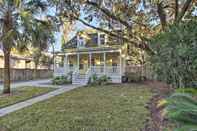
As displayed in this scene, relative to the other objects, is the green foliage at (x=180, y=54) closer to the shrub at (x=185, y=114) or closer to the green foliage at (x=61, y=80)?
the shrub at (x=185, y=114)

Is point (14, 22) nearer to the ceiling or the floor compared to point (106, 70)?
nearer to the ceiling

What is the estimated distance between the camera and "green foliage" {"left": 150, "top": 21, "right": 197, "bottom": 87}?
10.6 m

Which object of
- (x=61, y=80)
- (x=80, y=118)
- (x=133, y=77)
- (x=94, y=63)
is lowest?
(x=80, y=118)

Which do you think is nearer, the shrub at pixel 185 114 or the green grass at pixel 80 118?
the shrub at pixel 185 114

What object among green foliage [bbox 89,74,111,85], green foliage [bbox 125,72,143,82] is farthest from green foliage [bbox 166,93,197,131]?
green foliage [bbox 125,72,143,82]

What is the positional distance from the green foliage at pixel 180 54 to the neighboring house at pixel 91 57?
12638 mm

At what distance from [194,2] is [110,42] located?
1159 cm

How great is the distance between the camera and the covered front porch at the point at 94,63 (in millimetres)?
25672

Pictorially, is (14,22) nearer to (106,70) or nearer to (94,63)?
(106,70)

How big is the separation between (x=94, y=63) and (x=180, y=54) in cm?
1879

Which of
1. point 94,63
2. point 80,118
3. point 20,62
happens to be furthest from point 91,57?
point 80,118

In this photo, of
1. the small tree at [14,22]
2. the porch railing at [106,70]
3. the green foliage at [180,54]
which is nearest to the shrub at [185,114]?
the green foliage at [180,54]

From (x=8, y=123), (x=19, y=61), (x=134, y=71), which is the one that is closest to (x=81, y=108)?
(x=8, y=123)

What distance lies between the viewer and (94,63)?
2933cm
